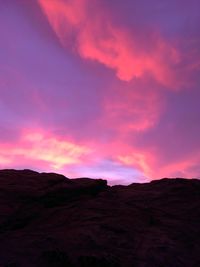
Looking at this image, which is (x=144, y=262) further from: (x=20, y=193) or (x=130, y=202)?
(x=20, y=193)

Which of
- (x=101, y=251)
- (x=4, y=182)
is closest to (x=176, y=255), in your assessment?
(x=101, y=251)

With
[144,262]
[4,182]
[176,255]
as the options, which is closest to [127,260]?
[144,262]

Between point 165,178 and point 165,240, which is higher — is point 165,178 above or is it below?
above

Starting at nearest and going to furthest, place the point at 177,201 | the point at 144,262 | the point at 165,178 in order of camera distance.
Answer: the point at 144,262, the point at 177,201, the point at 165,178

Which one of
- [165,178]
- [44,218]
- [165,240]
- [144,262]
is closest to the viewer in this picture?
[144,262]

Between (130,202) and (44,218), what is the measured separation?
504 cm

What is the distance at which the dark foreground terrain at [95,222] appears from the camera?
19.5m

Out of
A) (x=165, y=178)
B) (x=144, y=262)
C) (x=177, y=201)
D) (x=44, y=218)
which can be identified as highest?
(x=165, y=178)

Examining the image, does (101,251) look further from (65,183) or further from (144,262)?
(65,183)

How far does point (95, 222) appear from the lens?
2270cm

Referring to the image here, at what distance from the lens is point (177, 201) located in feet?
84.8

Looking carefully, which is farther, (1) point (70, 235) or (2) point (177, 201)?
(2) point (177, 201)

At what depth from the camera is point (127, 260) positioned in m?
19.5

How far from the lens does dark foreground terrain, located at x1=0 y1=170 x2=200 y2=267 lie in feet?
64.1
